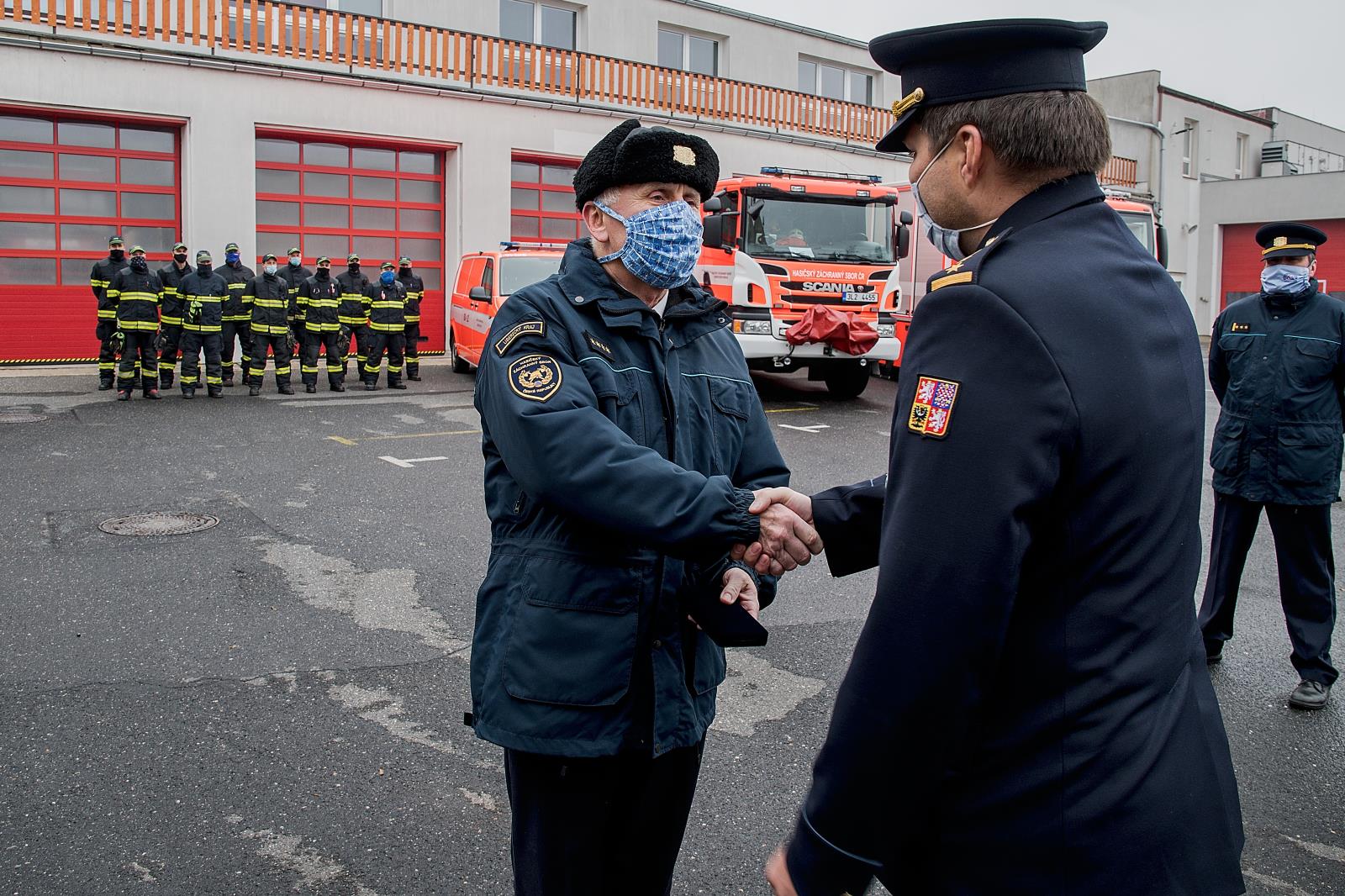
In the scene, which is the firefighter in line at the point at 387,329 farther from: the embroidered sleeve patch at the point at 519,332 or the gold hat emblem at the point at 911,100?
the gold hat emblem at the point at 911,100

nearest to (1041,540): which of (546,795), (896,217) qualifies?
(546,795)

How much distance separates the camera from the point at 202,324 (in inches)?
594

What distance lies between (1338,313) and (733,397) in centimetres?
442

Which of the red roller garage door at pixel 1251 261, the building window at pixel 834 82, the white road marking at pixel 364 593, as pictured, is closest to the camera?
the white road marking at pixel 364 593

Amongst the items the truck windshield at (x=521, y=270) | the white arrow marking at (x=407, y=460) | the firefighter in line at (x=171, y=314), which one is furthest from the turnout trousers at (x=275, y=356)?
the white arrow marking at (x=407, y=460)

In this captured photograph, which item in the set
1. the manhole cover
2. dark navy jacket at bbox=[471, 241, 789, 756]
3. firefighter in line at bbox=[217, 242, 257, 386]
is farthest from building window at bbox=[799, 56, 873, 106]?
dark navy jacket at bbox=[471, 241, 789, 756]

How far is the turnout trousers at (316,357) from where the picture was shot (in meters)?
16.1

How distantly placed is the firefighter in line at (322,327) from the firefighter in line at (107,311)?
8.29ft

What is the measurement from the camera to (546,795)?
227 cm

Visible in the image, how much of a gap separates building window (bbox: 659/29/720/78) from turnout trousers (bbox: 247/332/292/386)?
44.1 ft

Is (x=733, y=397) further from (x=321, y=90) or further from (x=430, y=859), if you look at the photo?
(x=321, y=90)

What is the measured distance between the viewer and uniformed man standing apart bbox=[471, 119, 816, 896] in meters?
2.15

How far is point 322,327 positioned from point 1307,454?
45.4 ft

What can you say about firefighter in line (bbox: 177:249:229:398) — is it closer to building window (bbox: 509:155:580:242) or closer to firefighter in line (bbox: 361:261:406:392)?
firefighter in line (bbox: 361:261:406:392)
